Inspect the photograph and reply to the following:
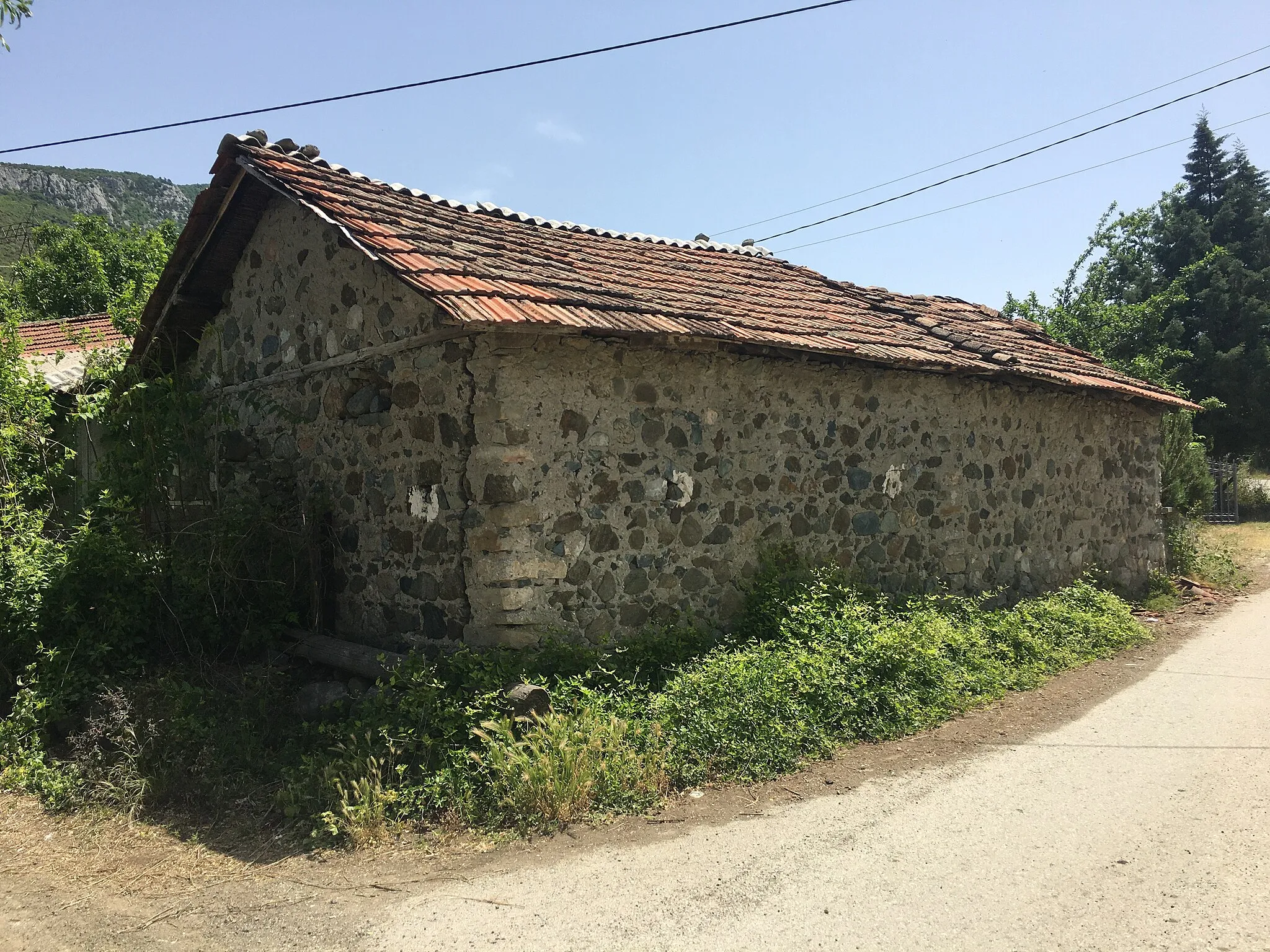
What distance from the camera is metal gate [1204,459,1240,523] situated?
2227cm

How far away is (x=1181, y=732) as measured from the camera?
18.8 ft

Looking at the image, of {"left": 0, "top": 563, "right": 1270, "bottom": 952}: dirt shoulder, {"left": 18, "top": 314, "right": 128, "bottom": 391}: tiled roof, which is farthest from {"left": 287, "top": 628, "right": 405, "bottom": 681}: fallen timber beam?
{"left": 18, "top": 314, "right": 128, "bottom": 391}: tiled roof

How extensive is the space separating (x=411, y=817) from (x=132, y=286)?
25.4 ft

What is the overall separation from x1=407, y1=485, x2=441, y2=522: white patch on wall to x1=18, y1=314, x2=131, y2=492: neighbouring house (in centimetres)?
346

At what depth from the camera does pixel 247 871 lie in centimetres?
414

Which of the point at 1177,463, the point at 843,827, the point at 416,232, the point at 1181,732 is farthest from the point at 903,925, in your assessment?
the point at 1177,463

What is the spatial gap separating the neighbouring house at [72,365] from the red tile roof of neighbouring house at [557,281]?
1.03 m

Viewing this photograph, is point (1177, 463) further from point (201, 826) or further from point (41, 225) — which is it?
point (41, 225)

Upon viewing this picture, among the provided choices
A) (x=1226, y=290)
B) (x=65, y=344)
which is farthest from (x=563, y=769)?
(x=1226, y=290)

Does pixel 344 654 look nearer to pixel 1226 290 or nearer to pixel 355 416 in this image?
pixel 355 416

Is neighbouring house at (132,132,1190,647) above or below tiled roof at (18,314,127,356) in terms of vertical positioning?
below

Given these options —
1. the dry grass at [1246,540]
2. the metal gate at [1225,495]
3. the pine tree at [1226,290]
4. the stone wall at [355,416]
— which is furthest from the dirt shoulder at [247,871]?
the pine tree at [1226,290]

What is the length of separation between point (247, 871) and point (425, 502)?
258 centimetres

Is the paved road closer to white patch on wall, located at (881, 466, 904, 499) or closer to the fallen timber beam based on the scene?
the fallen timber beam
